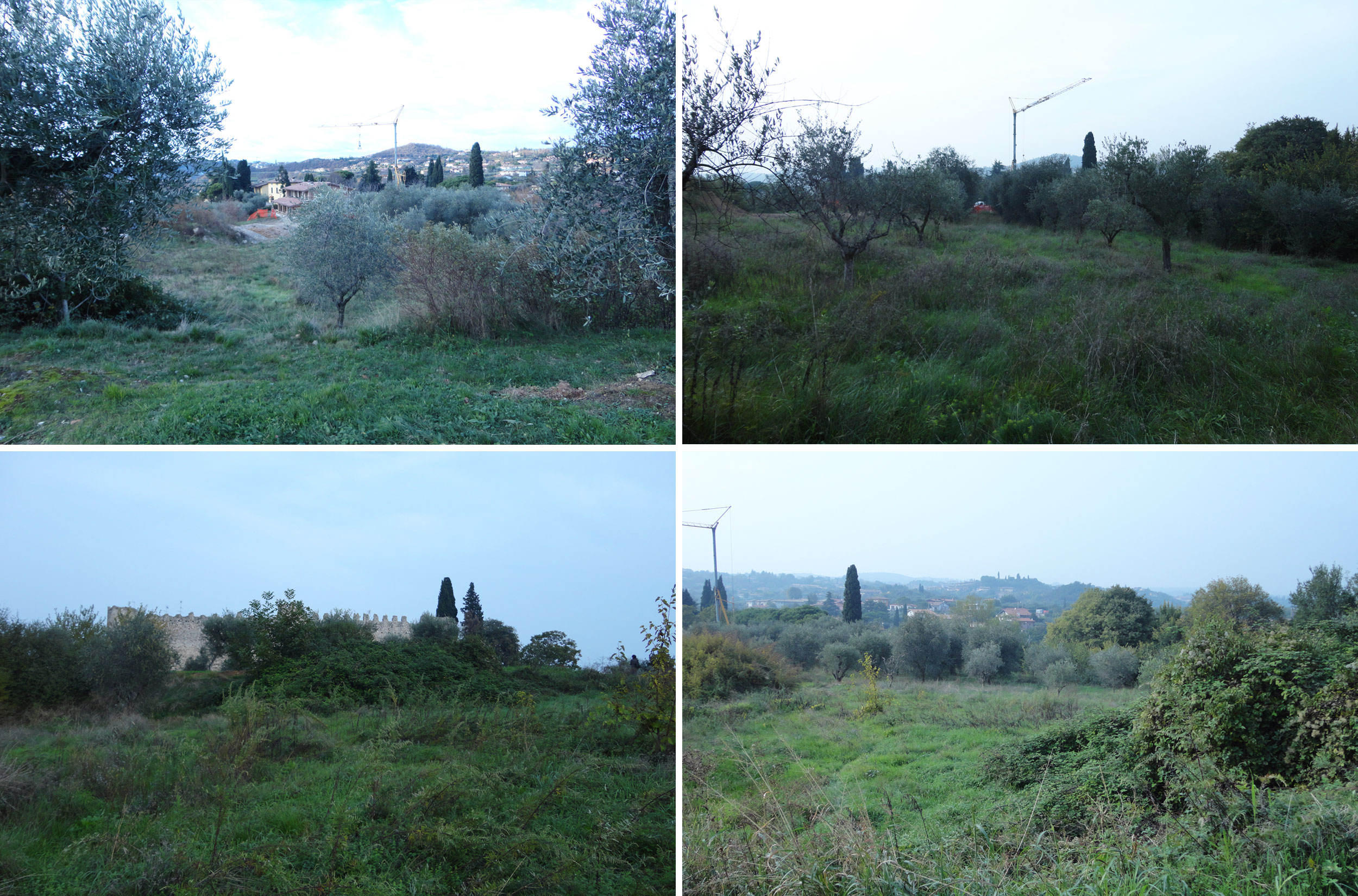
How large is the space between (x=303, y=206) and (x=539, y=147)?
4631 mm

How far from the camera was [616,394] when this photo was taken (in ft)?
15.9

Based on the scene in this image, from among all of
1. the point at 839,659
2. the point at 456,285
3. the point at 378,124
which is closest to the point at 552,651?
the point at 839,659

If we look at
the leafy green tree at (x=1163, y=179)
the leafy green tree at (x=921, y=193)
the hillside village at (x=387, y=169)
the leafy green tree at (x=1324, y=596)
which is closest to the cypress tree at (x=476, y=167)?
the hillside village at (x=387, y=169)

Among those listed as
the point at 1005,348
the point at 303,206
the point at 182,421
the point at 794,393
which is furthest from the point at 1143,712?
the point at 303,206

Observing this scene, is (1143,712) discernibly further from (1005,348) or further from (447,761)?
(447,761)

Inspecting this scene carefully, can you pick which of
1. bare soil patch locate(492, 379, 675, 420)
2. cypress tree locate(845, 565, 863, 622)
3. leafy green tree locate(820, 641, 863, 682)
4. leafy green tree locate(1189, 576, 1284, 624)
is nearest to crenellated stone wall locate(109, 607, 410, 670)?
bare soil patch locate(492, 379, 675, 420)

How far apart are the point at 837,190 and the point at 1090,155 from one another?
2.97 meters

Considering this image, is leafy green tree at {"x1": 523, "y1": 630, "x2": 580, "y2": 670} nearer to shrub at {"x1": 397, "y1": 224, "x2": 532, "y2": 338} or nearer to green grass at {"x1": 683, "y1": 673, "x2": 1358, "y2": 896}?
green grass at {"x1": 683, "y1": 673, "x2": 1358, "y2": 896}

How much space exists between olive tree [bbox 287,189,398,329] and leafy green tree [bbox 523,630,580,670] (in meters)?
5.68

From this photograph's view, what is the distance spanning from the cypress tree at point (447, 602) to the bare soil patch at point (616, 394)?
170 centimetres

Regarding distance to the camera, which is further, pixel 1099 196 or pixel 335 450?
pixel 1099 196

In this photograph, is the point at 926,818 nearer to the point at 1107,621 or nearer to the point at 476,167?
the point at 1107,621

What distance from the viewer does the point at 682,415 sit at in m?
2.73

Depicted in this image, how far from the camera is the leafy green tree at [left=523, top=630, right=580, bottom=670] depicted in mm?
3826
